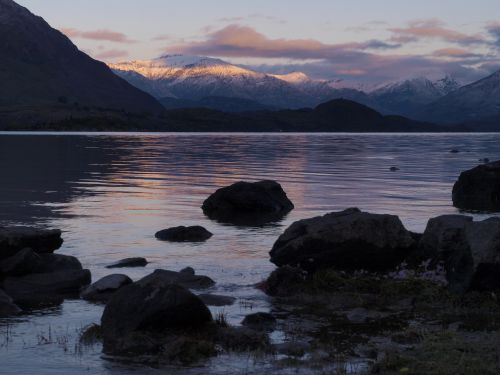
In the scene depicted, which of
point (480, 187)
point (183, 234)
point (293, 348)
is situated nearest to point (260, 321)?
point (293, 348)

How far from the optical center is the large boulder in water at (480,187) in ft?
159

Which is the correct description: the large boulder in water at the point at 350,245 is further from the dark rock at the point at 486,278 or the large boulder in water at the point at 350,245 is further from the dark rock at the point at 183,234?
the dark rock at the point at 183,234

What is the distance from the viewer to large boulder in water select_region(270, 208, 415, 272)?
2359 centimetres

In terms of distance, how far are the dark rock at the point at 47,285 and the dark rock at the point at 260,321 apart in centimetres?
603

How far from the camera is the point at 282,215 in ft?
135

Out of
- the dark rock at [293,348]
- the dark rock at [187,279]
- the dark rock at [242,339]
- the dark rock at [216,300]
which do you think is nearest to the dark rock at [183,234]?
the dark rock at [187,279]

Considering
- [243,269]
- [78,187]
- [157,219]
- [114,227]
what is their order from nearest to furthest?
[243,269] → [114,227] → [157,219] → [78,187]

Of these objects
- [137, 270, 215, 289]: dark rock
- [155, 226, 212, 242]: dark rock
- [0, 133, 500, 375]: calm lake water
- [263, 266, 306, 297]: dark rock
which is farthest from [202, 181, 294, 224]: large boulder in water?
[263, 266, 306, 297]: dark rock

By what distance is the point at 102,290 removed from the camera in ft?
69.3

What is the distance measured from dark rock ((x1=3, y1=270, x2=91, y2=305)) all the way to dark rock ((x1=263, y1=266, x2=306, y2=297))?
18.3ft

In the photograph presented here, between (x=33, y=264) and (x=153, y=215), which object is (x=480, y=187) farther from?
(x=33, y=264)

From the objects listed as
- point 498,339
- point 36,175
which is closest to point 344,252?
point 498,339

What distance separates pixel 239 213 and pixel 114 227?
933cm

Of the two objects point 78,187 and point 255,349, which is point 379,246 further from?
point 78,187
